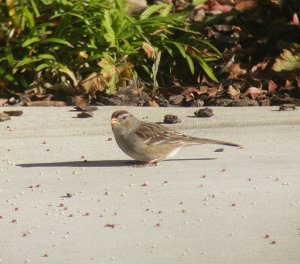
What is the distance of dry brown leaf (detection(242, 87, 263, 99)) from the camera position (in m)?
10.7

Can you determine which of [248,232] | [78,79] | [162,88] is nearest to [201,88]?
[162,88]

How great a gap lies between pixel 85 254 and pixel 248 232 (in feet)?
3.17

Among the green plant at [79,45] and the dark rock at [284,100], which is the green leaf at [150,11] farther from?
the dark rock at [284,100]

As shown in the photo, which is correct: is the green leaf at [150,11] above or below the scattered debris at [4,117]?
above

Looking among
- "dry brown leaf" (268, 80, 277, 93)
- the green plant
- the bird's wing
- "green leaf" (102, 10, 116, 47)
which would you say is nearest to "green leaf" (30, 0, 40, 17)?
the green plant

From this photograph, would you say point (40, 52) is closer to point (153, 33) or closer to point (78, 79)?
point (78, 79)

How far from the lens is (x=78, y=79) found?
10812mm

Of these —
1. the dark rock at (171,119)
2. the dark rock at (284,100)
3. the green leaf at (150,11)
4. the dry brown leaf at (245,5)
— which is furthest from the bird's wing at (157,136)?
the dry brown leaf at (245,5)

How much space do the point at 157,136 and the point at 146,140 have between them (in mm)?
92

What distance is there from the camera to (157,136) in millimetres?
8305

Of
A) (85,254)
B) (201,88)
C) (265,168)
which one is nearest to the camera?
(85,254)

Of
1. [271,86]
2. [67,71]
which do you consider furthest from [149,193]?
[271,86]

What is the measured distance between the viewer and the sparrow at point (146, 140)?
8227 mm

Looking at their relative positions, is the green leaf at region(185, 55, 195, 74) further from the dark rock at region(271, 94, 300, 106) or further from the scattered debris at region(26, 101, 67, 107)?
the scattered debris at region(26, 101, 67, 107)
